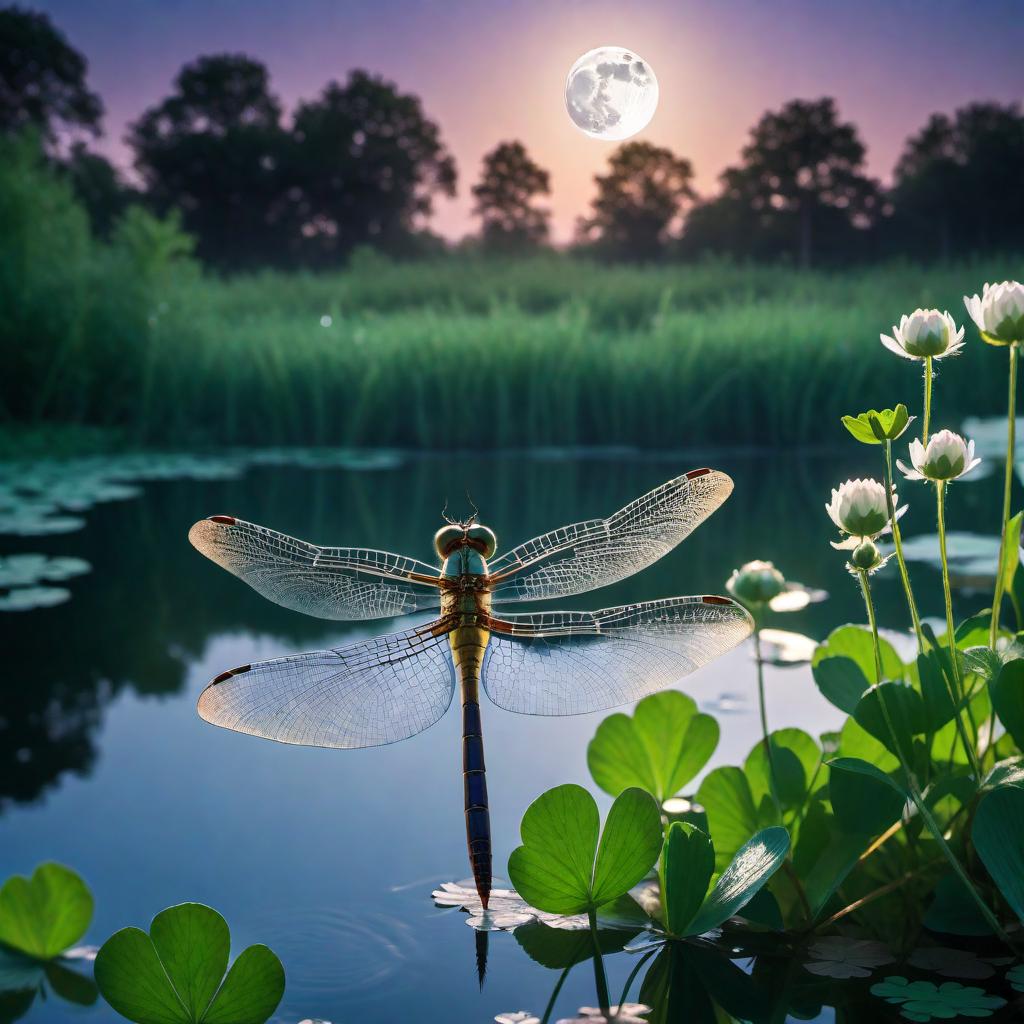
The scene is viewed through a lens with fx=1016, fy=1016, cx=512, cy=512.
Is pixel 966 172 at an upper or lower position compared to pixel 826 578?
upper

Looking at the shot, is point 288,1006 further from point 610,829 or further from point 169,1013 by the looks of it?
point 610,829

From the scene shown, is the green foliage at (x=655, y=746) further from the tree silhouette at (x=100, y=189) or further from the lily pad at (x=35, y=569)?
the tree silhouette at (x=100, y=189)

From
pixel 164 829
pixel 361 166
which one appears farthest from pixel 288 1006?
pixel 361 166

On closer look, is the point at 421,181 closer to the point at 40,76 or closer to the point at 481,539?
the point at 40,76

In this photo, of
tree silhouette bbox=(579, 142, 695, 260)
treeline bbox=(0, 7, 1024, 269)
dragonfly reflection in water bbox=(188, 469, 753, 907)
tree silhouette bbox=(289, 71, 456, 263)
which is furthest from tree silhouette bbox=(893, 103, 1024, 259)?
dragonfly reflection in water bbox=(188, 469, 753, 907)

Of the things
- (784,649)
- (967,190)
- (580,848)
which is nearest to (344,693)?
(580,848)

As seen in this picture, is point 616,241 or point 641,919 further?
point 616,241

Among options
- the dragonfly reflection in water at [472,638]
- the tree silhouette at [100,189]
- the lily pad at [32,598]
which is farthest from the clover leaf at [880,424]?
the tree silhouette at [100,189]
